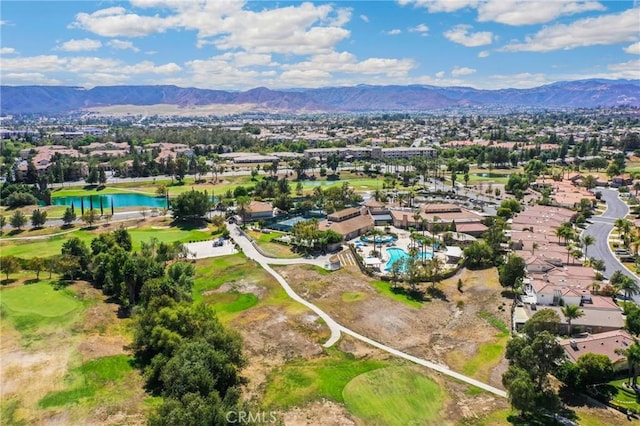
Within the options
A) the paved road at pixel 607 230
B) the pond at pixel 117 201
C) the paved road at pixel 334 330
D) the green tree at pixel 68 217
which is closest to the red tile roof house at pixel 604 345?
the paved road at pixel 334 330

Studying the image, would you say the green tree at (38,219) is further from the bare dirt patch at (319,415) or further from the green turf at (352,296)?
the bare dirt patch at (319,415)

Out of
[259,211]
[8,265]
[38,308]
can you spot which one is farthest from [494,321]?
[8,265]

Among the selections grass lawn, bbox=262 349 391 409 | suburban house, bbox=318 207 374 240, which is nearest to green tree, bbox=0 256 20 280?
grass lawn, bbox=262 349 391 409

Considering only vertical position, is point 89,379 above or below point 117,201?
above

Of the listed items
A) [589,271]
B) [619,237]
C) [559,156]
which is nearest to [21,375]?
[589,271]

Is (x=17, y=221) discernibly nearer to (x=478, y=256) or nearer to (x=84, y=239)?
(x=84, y=239)

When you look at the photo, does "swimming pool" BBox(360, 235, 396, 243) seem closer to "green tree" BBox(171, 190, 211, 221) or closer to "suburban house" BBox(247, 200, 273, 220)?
"suburban house" BBox(247, 200, 273, 220)
